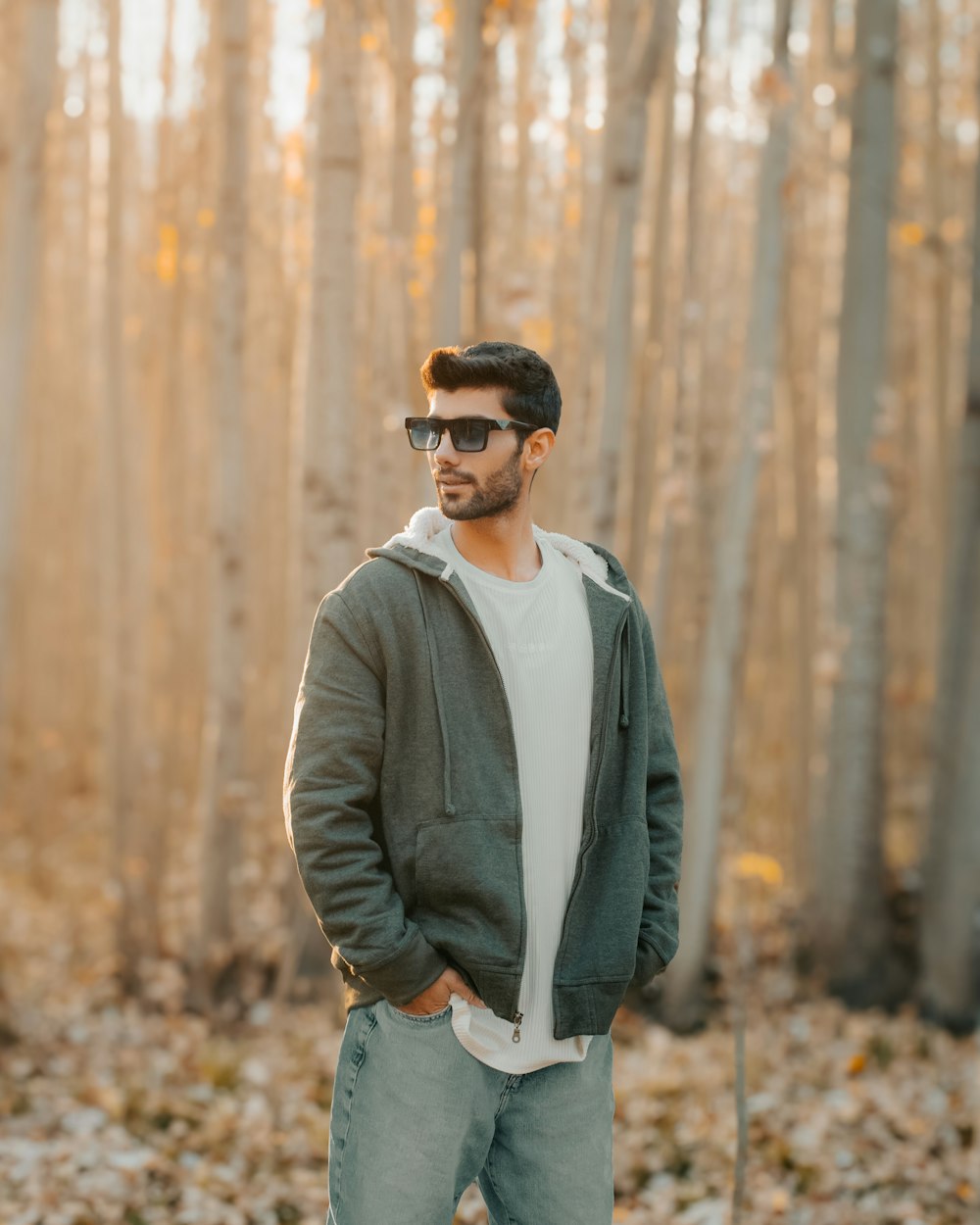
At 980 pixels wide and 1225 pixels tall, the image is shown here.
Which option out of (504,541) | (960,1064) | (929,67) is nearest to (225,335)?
(504,541)

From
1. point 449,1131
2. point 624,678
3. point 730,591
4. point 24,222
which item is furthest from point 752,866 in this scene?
point 24,222

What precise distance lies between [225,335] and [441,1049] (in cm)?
→ 328

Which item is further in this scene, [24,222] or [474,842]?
[24,222]

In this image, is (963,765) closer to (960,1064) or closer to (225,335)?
(960,1064)

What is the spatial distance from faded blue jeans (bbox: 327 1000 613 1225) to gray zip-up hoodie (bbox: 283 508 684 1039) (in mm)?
84

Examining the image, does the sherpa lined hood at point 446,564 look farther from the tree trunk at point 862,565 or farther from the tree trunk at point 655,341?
the tree trunk at point 862,565

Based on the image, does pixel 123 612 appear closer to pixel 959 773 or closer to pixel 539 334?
pixel 539 334

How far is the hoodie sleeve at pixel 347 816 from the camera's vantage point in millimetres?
1578

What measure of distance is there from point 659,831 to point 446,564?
1.76 feet

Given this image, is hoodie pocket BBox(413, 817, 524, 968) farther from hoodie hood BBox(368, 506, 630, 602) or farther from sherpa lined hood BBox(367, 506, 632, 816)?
hoodie hood BBox(368, 506, 630, 602)

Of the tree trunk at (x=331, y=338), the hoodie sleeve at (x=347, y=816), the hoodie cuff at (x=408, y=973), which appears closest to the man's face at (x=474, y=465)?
the hoodie sleeve at (x=347, y=816)

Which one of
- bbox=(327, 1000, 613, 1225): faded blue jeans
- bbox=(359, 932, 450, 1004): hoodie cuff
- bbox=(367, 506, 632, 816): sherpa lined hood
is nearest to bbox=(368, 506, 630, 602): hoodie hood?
bbox=(367, 506, 632, 816): sherpa lined hood

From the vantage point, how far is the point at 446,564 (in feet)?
5.59

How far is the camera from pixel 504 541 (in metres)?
1.79
